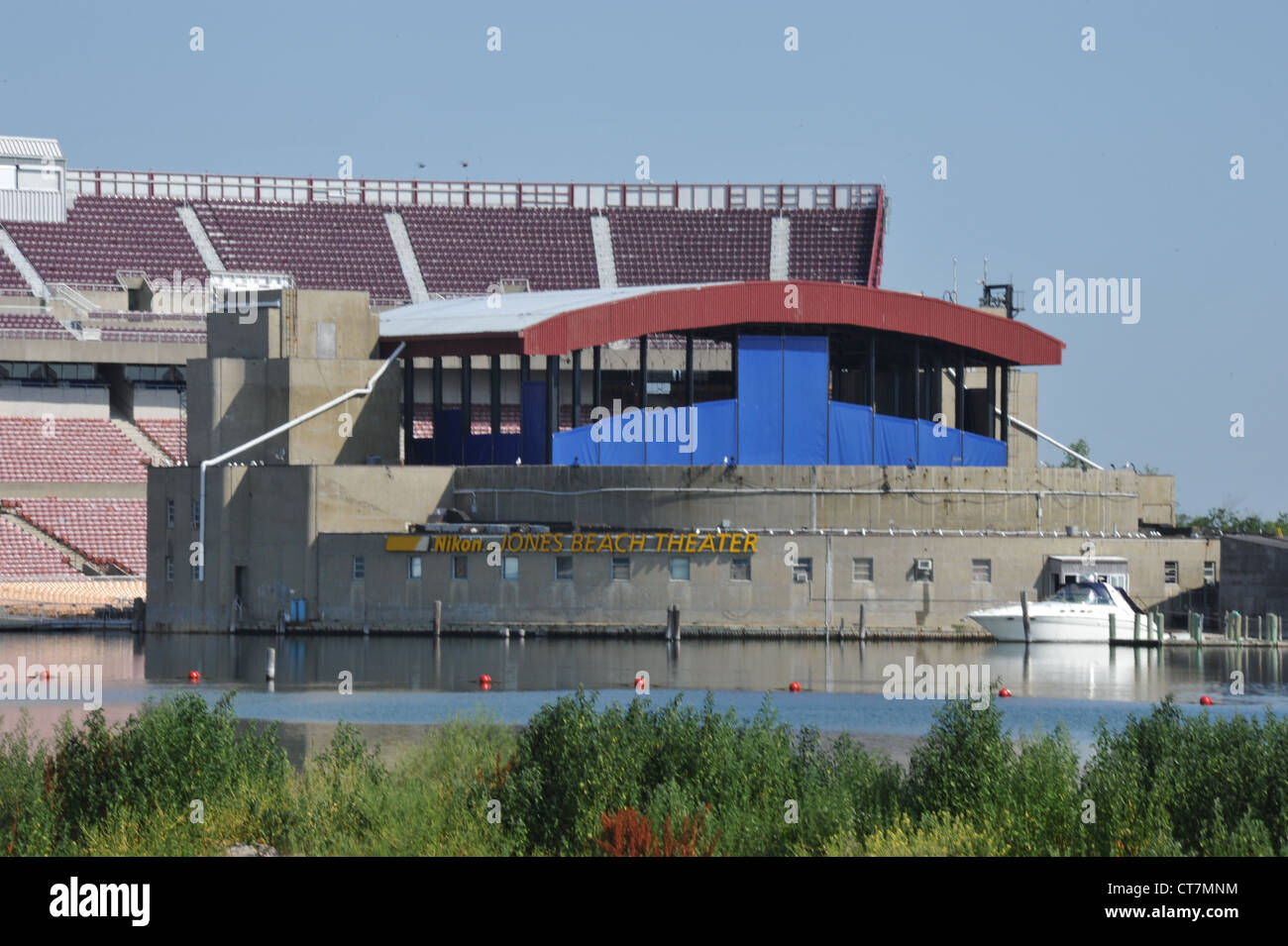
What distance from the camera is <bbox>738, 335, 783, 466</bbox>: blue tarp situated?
258ft

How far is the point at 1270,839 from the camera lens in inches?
1107

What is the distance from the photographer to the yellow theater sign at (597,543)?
72.0 meters

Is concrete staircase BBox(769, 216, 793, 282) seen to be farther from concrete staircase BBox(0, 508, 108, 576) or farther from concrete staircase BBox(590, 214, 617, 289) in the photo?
concrete staircase BBox(0, 508, 108, 576)

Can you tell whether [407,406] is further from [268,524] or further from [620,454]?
[268,524]

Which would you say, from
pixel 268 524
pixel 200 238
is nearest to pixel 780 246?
pixel 200 238

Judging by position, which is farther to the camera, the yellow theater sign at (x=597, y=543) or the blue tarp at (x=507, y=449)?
the blue tarp at (x=507, y=449)

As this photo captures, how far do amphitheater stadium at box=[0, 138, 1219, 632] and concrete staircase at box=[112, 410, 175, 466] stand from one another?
21 cm

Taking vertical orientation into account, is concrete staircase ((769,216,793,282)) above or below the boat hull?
above

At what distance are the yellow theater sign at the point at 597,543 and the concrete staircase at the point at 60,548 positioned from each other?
22.5 meters

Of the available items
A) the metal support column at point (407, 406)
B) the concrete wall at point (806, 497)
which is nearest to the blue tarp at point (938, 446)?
the concrete wall at point (806, 497)

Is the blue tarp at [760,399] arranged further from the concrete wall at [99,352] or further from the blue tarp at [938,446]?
the concrete wall at [99,352]

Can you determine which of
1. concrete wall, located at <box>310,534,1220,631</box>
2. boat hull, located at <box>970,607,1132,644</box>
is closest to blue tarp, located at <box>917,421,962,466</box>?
concrete wall, located at <box>310,534,1220,631</box>
